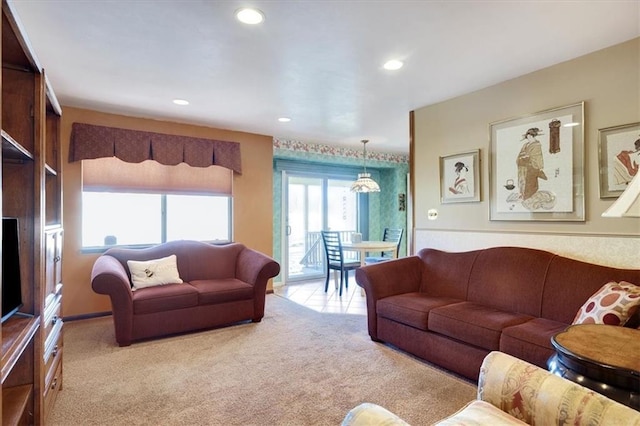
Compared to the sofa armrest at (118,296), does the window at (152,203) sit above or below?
above

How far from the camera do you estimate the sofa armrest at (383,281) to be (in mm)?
3297

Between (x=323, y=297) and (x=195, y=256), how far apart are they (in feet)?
6.59

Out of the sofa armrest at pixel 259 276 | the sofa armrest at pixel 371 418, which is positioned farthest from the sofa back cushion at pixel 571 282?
the sofa armrest at pixel 259 276

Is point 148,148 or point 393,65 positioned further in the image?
point 148,148

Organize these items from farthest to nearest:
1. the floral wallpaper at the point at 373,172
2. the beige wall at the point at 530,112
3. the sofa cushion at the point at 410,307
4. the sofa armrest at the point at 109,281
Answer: the floral wallpaper at the point at 373,172, the sofa armrest at the point at 109,281, the sofa cushion at the point at 410,307, the beige wall at the point at 530,112

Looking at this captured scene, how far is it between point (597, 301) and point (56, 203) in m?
3.74

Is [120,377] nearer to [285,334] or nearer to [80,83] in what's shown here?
[285,334]

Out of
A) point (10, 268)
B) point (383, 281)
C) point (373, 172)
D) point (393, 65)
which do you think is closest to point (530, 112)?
Answer: point (393, 65)

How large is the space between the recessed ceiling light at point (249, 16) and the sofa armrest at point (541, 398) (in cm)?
216

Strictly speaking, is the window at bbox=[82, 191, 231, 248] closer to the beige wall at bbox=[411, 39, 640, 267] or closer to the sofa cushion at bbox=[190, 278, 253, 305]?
the sofa cushion at bbox=[190, 278, 253, 305]

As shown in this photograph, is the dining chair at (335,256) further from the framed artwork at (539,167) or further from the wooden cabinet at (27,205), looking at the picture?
the wooden cabinet at (27,205)

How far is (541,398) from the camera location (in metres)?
1.14

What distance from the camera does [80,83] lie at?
3256 millimetres

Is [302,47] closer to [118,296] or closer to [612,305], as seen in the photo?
[612,305]
